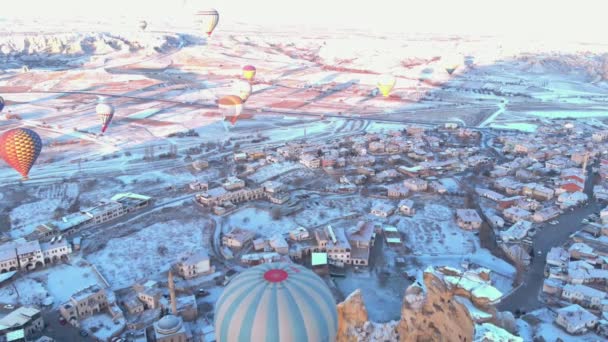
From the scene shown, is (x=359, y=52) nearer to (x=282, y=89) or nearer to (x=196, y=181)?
(x=282, y=89)

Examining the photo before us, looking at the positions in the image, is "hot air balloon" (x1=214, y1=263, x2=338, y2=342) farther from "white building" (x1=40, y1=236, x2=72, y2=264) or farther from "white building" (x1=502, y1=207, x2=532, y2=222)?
"white building" (x1=502, y1=207, x2=532, y2=222)

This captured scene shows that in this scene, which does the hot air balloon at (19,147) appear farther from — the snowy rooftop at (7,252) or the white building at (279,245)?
the white building at (279,245)

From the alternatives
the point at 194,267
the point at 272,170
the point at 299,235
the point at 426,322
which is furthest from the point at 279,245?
the point at 272,170

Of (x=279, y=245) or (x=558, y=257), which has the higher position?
(x=279, y=245)

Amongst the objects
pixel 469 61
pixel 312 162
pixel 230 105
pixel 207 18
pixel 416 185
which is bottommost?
pixel 416 185

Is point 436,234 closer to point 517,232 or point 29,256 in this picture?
point 517,232

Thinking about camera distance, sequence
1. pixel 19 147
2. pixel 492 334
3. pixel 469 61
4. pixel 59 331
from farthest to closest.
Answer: pixel 469 61
pixel 19 147
pixel 59 331
pixel 492 334

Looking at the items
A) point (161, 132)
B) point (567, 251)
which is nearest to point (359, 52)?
point (161, 132)
